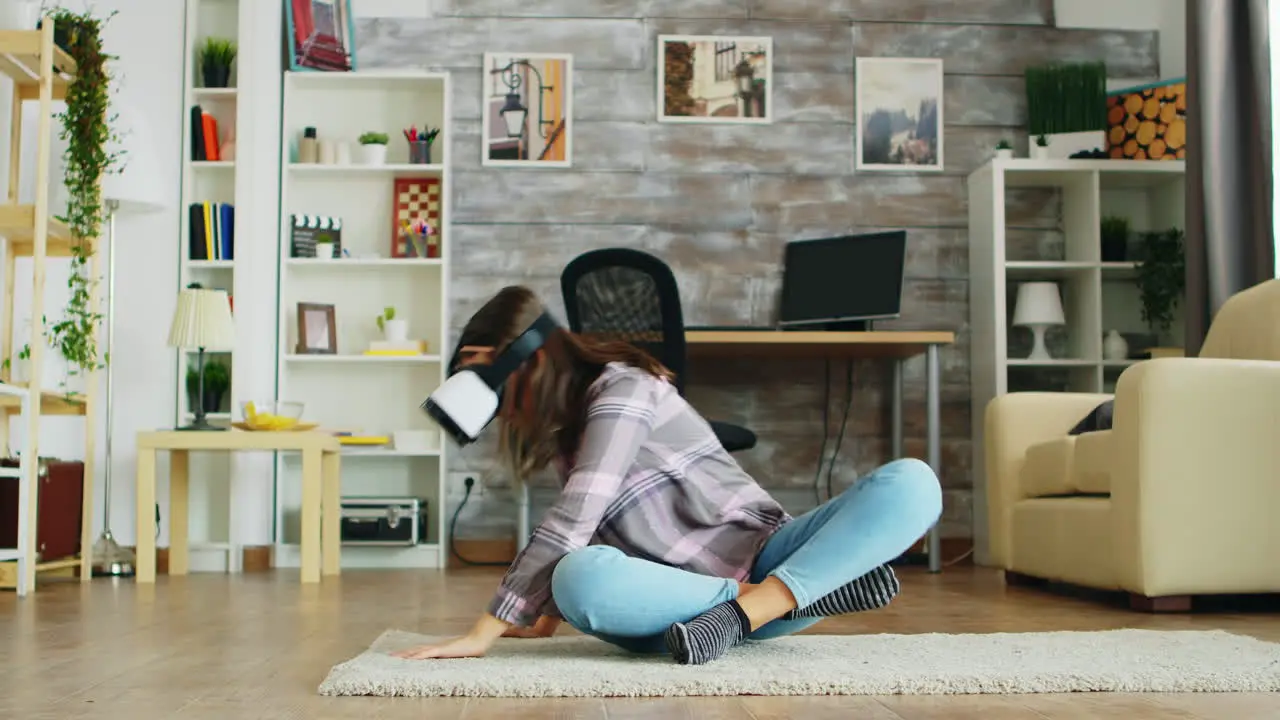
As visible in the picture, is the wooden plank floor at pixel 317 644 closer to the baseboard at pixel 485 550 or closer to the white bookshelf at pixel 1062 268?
the baseboard at pixel 485 550

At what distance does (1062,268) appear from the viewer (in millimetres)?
5168

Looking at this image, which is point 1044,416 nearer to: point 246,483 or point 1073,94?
point 1073,94

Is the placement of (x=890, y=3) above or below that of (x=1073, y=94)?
above

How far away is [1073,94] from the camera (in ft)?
17.5

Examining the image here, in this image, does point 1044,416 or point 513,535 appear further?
point 513,535

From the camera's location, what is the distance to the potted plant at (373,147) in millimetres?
5219

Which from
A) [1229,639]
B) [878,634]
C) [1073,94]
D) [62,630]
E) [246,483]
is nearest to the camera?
[1229,639]

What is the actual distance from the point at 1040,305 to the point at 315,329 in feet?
8.80

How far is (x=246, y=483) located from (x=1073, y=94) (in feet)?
11.2

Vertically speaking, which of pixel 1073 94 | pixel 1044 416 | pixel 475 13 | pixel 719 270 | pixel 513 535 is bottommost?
pixel 513 535

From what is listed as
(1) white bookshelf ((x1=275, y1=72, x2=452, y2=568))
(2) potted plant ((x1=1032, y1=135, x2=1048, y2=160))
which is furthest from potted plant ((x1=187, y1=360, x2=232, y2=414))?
(2) potted plant ((x1=1032, y1=135, x2=1048, y2=160))

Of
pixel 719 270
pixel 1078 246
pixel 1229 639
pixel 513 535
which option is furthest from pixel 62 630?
pixel 1078 246

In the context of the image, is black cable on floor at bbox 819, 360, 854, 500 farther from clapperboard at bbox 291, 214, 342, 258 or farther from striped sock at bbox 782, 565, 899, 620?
striped sock at bbox 782, 565, 899, 620

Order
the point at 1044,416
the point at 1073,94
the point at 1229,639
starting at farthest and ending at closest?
the point at 1073,94 < the point at 1044,416 < the point at 1229,639
